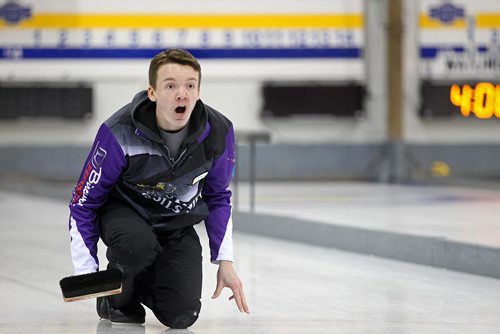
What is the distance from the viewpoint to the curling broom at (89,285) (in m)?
3.38

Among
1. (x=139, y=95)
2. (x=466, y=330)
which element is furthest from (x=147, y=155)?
(x=466, y=330)

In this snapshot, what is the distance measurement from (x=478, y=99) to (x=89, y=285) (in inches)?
395

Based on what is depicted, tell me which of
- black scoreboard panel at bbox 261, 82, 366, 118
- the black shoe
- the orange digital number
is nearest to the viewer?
the black shoe

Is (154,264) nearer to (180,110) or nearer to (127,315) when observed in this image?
(127,315)

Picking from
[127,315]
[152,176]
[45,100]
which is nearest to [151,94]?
[152,176]

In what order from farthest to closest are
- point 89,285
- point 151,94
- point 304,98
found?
point 304,98
point 151,94
point 89,285

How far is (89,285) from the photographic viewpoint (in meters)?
3.40

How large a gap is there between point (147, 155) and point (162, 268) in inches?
15.7

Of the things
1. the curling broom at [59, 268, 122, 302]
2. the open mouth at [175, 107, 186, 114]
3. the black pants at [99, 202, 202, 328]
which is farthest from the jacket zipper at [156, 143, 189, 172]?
the curling broom at [59, 268, 122, 302]

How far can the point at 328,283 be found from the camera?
16.5ft

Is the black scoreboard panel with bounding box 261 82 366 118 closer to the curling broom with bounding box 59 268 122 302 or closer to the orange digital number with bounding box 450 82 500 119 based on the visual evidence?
the orange digital number with bounding box 450 82 500 119

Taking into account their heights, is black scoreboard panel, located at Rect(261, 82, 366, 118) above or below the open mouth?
below

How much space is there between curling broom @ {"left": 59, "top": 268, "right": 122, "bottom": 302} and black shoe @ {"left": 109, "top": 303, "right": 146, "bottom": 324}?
1.21ft

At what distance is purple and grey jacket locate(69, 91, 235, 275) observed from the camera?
354 cm
